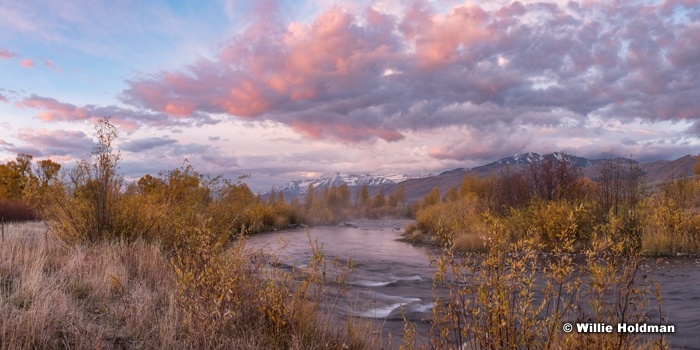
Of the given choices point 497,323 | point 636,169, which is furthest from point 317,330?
point 636,169

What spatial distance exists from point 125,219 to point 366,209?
77.6 metres

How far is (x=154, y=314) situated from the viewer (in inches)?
234

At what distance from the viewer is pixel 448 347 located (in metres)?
4.30

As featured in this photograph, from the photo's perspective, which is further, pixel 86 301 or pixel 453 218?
pixel 453 218

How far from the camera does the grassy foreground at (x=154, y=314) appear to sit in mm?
4859

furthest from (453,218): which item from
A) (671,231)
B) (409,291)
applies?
(409,291)

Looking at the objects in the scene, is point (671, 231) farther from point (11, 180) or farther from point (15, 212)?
point (11, 180)

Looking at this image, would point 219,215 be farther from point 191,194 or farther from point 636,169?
point 636,169

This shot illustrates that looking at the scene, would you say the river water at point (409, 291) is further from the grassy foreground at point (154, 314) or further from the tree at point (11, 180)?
the tree at point (11, 180)

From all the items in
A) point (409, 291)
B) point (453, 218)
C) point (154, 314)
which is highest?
point (154, 314)

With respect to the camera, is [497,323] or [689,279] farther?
[689,279]

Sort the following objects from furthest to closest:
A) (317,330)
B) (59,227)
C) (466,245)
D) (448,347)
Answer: (466,245) < (59,227) < (317,330) < (448,347)

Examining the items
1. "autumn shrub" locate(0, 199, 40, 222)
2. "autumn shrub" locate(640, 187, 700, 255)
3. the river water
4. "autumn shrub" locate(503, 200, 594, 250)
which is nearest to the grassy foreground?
the river water

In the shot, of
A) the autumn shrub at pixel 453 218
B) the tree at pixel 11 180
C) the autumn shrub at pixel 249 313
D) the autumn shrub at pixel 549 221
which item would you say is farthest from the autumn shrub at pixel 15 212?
the autumn shrub at pixel 549 221
